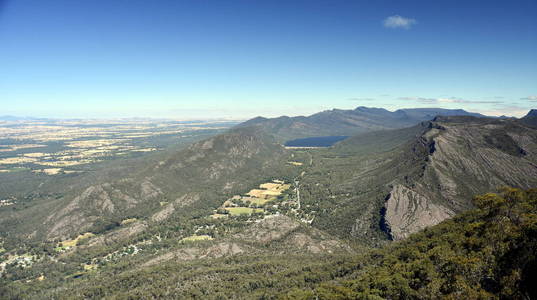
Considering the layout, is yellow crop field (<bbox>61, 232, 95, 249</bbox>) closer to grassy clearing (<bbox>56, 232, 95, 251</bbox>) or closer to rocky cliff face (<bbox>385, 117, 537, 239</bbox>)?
grassy clearing (<bbox>56, 232, 95, 251</bbox>)

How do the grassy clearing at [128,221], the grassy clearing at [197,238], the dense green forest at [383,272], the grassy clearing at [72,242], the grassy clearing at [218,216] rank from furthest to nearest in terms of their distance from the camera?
the grassy clearing at [218,216] < the grassy clearing at [128,221] < the grassy clearing at [197,238] < the grassy clearing at [72,242] < the dense green forest at [383,272]

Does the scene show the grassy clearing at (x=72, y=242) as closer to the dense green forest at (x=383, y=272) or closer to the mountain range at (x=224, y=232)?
the mountain range at (x=224, y=232)

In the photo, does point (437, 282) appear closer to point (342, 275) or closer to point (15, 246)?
point (342, 275)

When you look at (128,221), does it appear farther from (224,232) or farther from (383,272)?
(383,272)

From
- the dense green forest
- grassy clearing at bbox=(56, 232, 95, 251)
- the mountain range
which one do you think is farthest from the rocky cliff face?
grassy clearing at bbox=(56, 232, 95, 251)

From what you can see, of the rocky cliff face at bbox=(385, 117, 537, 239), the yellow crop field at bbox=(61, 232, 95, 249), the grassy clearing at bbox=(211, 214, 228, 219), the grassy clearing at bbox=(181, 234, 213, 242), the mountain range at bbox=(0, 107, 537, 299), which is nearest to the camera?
the mountain range at bbox=(0, 107, 537, 299)

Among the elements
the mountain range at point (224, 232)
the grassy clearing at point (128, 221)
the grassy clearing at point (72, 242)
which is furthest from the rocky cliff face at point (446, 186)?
the grassy clearing at point (72, 242)

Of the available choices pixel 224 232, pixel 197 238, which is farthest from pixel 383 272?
pixel 197 238

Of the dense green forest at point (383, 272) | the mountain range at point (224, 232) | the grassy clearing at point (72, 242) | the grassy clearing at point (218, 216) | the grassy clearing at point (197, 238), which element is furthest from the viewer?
the grassy clearing at point (218, 216)
